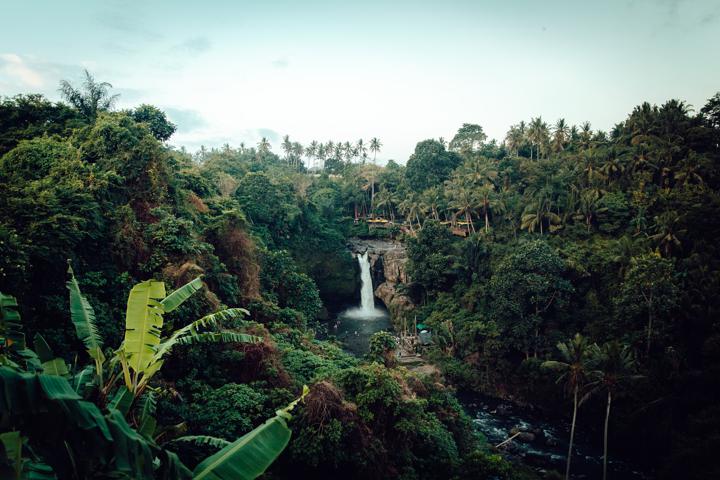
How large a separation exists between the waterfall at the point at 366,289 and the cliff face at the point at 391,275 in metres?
0.59

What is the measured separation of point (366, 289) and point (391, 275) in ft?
Answer: 11.1

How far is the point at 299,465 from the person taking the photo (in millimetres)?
10898

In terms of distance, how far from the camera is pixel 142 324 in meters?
6.00

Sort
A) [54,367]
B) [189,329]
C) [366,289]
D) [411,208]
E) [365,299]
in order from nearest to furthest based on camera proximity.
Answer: [54,367] → [189,329] → [365,299] → [366,289] → [411,208]

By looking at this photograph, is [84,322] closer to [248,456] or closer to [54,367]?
[54,367]

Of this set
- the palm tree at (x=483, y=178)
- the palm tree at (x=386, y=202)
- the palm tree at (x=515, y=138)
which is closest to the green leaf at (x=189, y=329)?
the palm tree at (x=483, y=178)

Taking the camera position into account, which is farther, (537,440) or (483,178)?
(483,178)

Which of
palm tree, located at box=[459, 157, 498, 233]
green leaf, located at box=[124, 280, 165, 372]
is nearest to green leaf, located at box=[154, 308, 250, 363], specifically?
green leaf, located at box=[124, 280, 165, 372]

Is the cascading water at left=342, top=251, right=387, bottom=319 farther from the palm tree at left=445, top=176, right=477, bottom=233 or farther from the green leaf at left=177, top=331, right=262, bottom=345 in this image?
the green leaf at left=177, top=331, right=262, bottom=345

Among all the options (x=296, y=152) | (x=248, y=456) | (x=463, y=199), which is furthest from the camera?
(x=296, y=152)

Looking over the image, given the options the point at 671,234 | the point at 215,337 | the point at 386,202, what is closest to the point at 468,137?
the point at 386,202

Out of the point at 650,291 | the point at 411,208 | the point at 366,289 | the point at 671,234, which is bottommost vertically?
the point at 366,289

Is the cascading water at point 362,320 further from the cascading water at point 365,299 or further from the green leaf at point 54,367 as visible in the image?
the green leaf at point 54,367

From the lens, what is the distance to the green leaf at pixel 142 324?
19.2ft
